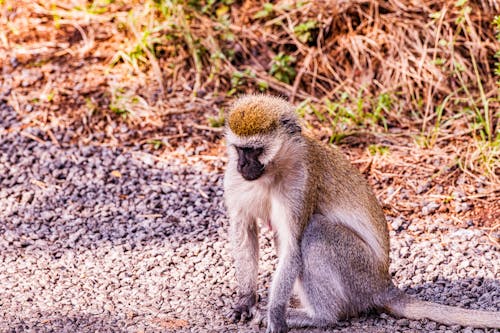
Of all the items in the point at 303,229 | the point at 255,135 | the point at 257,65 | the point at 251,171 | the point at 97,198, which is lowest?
the point at 97,198

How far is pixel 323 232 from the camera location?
516cm

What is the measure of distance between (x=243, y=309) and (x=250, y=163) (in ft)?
3.51

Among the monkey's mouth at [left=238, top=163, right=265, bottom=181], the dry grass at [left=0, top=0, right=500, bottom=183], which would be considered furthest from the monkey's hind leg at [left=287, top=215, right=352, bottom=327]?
the dry grass at [left=0, top=0, right=500, bottom=183]

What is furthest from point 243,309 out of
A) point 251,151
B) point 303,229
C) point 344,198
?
point 251,151

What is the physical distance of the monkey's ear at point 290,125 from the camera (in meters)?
5.04

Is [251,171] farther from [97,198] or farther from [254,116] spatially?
[97,198]

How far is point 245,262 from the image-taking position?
539 centimetres

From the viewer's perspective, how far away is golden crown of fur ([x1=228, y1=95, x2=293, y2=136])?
4871 millimetres

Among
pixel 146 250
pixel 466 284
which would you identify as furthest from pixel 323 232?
pixel 146 250

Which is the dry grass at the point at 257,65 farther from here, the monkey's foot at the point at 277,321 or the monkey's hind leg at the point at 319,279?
the monkey's foot at the point at 277,321

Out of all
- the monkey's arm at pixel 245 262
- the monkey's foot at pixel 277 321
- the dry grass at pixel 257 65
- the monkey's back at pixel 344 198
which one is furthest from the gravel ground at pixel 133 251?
the dry grass at pixel 257 65

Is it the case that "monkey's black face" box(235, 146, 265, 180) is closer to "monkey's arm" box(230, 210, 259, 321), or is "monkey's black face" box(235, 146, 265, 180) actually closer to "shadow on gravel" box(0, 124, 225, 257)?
"monkey's arm" box(230, 210, 259, 321)

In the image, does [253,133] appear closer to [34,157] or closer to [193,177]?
[193,177]

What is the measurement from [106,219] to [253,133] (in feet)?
7.92
